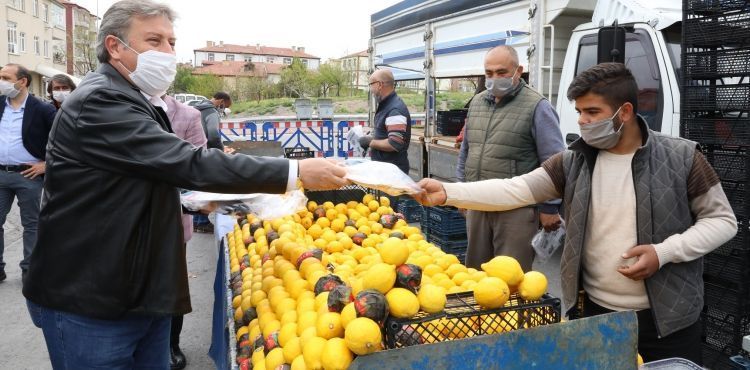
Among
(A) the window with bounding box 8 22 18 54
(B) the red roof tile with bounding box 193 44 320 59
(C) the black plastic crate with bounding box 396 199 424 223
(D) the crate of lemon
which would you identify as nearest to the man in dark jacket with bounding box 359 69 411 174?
(C) the black plastic crate with bounding box 396 199 424 223

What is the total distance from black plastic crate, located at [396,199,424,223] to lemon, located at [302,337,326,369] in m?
6.16

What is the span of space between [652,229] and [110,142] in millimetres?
2108

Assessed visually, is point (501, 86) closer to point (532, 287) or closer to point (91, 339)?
point (532, 287)

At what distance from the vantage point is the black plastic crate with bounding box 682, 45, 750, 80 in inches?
143

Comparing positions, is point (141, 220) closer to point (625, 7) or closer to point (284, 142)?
point (625, 7)

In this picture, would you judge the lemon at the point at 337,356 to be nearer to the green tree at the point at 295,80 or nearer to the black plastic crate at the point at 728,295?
the black plastic crate at the point at 728,295

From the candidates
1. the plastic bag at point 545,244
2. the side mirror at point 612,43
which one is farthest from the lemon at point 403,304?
the side mirror at point 612,43

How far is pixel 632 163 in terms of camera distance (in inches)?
102

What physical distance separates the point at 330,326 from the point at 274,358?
50 cm

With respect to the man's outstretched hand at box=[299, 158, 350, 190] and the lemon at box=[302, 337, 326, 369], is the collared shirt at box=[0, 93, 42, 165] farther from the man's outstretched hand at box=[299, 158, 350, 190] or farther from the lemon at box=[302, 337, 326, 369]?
the lemon at box=[302, 337, 326, 369]

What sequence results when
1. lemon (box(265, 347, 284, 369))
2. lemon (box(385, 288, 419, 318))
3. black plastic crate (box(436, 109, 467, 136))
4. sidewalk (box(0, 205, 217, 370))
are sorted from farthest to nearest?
black plastic crate (box(436, 109, 467, 136))
sidewalk (box(0, 205, 217, 370))
lemon (box(265, 347, 284, 369))
lemon (box(385, 288, 419, 318))

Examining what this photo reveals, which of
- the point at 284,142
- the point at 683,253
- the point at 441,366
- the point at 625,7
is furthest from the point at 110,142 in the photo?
the point at 284,142

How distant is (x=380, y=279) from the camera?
2064 mm

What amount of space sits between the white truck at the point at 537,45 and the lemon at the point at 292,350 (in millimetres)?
3044
